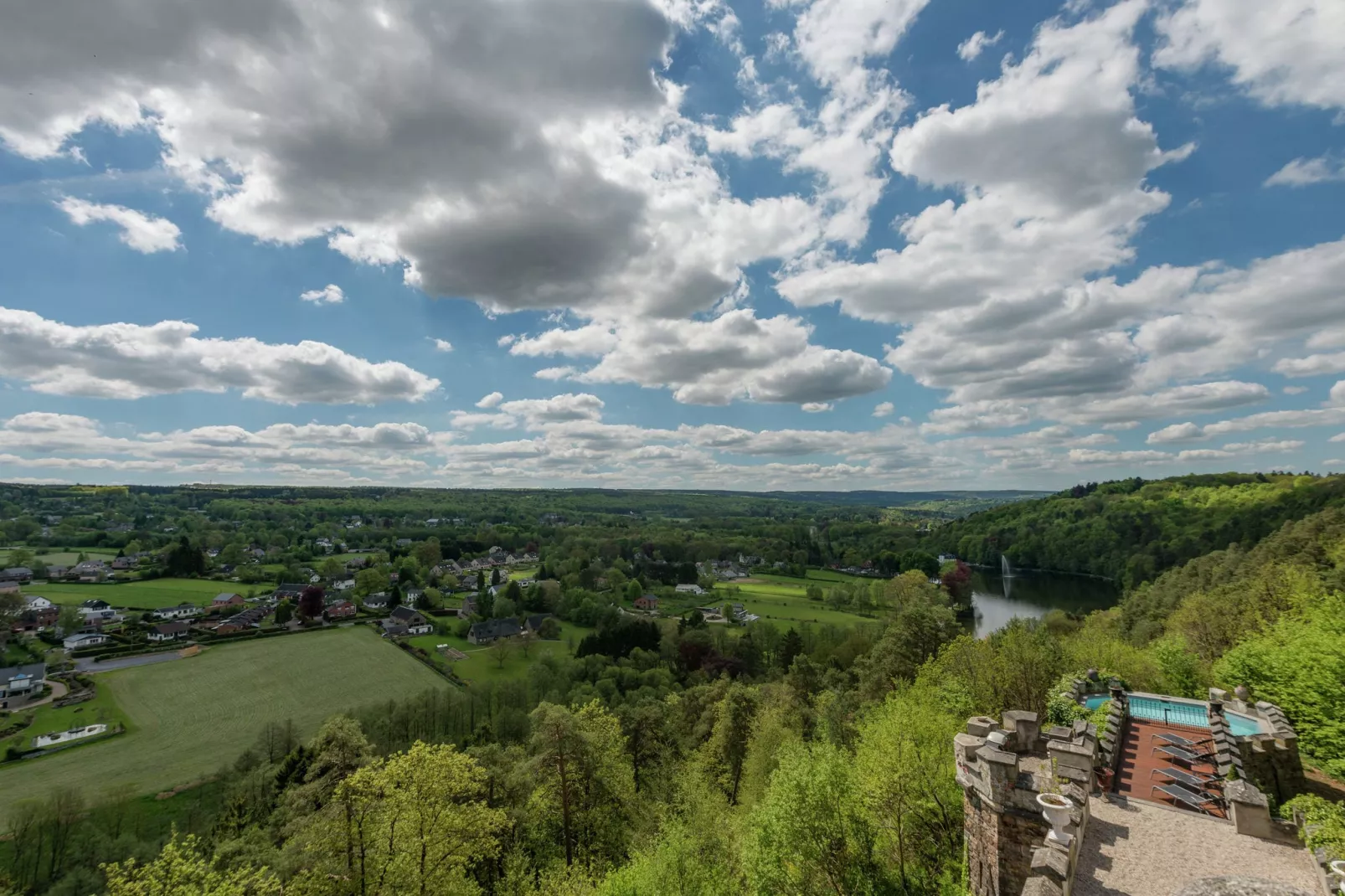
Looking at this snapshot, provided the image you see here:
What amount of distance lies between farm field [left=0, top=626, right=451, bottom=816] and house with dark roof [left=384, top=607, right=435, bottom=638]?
3.16 m

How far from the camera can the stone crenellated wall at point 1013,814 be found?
8.52 m

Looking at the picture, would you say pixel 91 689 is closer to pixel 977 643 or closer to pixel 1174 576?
pixel 977 643

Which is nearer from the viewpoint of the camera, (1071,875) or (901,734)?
(1071,875)

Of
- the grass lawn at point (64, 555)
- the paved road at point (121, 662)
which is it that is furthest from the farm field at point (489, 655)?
the grass lawn at point (64, 555)

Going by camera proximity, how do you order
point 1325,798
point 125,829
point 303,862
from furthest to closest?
point 125,829 → point 303,862 → point 1325,798

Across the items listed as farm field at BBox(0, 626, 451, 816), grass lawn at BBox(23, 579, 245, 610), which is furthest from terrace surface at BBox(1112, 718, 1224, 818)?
grass lawn at BBox(23, 579, 245, 610)

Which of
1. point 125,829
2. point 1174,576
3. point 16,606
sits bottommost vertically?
point 125,829

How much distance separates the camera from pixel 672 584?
12300 cm

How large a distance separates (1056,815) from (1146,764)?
9490 mm

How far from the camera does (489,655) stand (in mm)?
73438

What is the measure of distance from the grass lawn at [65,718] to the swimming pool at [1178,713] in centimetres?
7006

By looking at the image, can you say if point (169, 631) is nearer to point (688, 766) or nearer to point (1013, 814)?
point (688, 766)

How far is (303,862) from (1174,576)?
7933cm

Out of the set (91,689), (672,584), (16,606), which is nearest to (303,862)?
(91,689)
